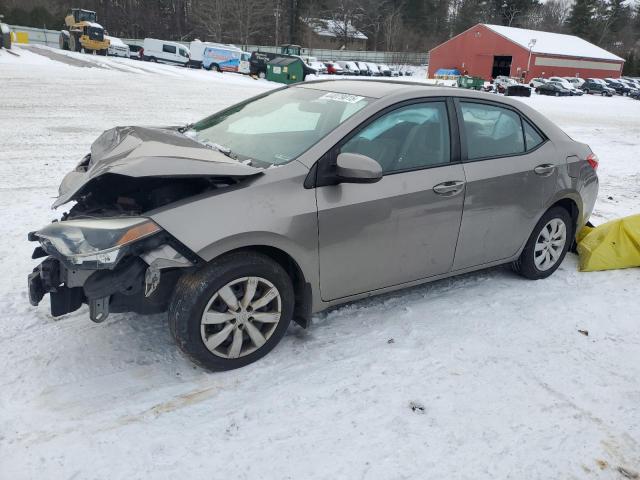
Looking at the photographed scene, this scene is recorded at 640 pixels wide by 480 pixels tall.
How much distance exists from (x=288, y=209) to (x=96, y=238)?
41.6 inches

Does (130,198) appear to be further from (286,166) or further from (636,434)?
(636,434)

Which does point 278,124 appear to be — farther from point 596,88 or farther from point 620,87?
point 620,87

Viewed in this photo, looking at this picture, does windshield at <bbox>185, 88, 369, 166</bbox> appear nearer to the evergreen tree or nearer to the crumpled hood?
the crumpled hood

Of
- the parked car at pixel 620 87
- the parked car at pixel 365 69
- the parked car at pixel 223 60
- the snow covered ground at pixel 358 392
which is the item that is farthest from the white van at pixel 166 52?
the snow covered ground at pixel 358 392

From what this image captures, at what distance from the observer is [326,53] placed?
6888cm

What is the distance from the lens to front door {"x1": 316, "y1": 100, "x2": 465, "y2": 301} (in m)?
3.39

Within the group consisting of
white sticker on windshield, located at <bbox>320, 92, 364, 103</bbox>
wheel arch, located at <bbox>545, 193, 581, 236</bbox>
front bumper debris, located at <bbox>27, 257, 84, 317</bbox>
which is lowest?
front bumper debris, located at <bbox>27, 257, 84, 317</bbox>

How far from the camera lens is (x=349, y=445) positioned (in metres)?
2.71

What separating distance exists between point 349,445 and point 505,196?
2399 mm

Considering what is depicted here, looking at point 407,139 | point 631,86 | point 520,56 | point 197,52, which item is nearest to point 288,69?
point 197,52

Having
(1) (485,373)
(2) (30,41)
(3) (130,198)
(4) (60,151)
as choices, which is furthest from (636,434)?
(2) (30,41)

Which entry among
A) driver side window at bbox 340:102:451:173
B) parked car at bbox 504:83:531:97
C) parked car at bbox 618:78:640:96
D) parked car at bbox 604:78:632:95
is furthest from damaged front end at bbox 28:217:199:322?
parked car at bbox 604:78:632:95

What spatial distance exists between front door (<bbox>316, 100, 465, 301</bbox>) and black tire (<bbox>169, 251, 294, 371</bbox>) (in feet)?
1.40

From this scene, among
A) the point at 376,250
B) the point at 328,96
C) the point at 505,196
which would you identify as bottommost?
the point at 376,250
